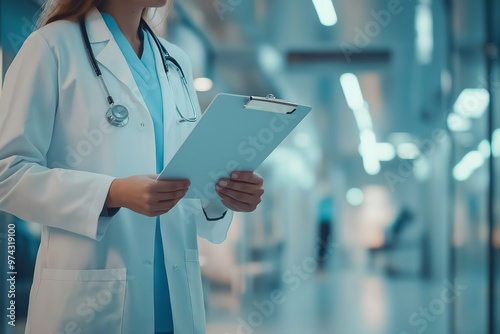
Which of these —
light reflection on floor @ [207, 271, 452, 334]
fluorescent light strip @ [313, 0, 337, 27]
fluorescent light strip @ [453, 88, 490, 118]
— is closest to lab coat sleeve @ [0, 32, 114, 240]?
fluorescent light strip @ [453, 88, 490, 118]

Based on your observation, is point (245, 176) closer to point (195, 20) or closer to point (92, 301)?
point (92, 301)

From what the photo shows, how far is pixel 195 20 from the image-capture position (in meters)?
5.75

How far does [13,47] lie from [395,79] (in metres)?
4.63

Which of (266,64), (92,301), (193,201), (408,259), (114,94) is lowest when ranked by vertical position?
(92,301)

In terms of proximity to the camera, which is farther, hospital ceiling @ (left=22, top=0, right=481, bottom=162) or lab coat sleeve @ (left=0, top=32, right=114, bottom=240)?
hospital ceiling @ (left=22, top=0, right=481, bottom=162)

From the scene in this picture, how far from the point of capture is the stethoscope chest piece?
46.7 inches

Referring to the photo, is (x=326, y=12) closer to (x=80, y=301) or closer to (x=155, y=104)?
(x=155, y=104)

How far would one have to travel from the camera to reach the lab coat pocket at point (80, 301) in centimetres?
114

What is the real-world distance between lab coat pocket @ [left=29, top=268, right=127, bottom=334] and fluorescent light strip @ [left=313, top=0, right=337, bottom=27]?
192 inches

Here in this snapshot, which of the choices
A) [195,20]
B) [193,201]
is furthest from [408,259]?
[193,201]

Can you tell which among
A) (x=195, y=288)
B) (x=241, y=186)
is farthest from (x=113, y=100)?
(x=195, y=288)

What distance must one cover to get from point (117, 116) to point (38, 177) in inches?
7.2

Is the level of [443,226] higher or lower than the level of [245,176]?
higher

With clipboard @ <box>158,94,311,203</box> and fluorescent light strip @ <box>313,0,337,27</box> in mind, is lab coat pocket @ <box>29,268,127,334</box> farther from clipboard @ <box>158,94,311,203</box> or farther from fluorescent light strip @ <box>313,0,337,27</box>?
fluorescent light strip @ <box>313,0,337,27</box>
